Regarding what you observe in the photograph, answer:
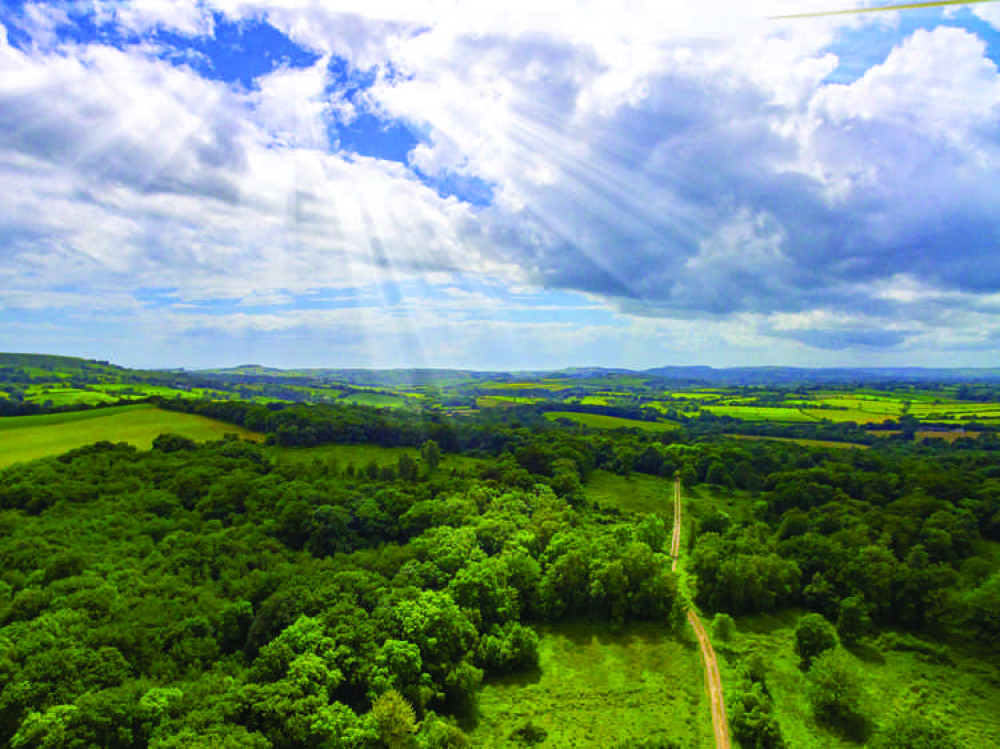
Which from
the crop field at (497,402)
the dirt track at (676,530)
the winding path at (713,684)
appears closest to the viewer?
the winding path at (713,684)

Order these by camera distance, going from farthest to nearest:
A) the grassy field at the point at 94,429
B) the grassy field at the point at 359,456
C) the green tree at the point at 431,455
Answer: the green tree at the point at 431,455, the grassy field at the point at 359,456, the grassy field at the point at 94,429

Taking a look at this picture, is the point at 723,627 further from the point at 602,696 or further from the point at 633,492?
the point at 633,492

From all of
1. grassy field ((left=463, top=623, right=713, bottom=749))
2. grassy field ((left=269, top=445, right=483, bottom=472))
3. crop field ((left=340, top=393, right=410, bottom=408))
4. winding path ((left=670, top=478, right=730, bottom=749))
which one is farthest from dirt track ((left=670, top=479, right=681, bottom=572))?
crop field ((left=340, top=393, right=410, bottom=408))

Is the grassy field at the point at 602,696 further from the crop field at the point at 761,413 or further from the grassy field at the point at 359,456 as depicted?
the crop field at the point at 761,413

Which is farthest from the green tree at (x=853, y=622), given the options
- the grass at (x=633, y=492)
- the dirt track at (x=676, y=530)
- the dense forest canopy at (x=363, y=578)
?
the grass at (x=633, y=492)

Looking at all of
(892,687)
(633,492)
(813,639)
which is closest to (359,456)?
(633,492)

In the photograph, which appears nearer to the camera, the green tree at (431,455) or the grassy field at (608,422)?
the green tree at (431,455)

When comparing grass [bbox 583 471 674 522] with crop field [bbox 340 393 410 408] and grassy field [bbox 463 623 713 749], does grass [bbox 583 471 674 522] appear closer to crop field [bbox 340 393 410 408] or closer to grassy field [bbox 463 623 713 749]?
grassy field [bbox 463 623 713 749]
